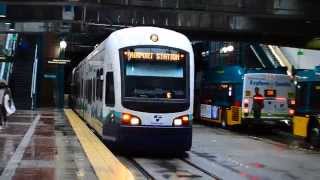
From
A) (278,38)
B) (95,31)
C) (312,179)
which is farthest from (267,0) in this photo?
(312,179)

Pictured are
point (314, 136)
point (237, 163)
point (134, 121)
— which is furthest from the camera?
point (314, 136)

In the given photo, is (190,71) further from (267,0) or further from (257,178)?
(267,0)

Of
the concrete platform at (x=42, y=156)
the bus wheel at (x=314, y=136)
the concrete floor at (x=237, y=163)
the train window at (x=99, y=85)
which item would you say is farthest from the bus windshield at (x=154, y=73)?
the bus wheel at (x=314, y=136)

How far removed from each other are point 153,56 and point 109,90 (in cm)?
149

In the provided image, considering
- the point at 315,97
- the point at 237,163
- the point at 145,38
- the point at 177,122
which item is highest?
the point at 145,38

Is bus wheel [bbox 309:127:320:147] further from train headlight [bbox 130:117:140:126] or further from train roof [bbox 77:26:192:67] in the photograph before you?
train headlight [bbox 130:117:140:126]

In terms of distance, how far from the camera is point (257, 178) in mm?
14281

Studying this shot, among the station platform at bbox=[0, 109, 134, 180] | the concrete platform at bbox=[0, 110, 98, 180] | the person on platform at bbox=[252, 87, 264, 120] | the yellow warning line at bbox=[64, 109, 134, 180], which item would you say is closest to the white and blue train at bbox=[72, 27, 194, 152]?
the yellow warning line at bbox=[64, 109, 134, 180]

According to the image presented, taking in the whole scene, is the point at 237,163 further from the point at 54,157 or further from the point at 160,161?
the point at 54,157

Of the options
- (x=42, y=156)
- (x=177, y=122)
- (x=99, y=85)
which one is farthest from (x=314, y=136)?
(x=42, y=156)

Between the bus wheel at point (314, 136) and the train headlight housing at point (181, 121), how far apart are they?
6.85m

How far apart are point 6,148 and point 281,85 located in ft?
54.8

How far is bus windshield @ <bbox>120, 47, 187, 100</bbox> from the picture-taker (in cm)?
1758

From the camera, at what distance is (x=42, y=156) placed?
1460 centimetres
